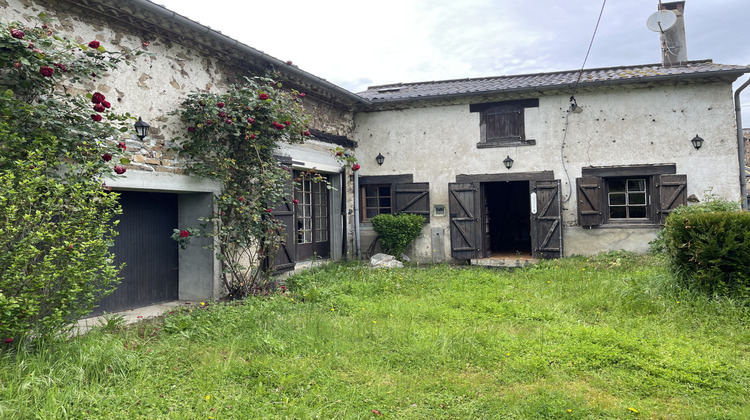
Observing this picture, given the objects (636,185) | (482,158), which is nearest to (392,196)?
(482,158)

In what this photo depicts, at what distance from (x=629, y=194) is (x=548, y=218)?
5.57 ft

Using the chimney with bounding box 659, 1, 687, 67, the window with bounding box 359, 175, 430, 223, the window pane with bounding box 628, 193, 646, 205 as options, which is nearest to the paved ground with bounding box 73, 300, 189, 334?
the window with bounding box 359, 175, 430, 223

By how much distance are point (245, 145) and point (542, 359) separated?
4.50 m

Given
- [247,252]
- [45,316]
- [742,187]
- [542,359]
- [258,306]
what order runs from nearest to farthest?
[45,316] < [542,359] < [258,306] < [247,252] < [742,187]

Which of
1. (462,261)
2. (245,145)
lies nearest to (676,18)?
(462,261)

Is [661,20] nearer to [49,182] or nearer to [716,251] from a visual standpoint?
[716,251]

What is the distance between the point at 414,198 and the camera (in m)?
10.1

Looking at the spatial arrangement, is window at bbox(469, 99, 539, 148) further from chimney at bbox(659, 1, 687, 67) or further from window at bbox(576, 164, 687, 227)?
chimney at bbox(659, 1, 687, 67)

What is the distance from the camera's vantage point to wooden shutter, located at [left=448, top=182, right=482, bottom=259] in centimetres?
975

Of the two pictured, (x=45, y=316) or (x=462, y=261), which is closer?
(x=45, y=316)

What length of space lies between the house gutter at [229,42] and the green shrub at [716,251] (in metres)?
5.87

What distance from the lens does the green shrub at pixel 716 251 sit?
5.14 meters

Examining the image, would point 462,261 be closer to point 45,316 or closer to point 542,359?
point 542,359

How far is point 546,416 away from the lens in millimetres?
2941
